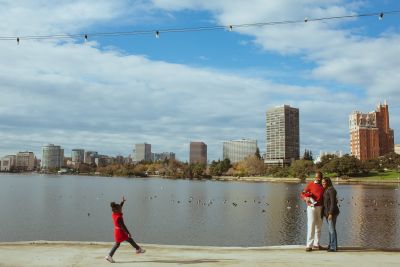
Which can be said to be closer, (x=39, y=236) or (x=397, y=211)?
(x=39, y=236)

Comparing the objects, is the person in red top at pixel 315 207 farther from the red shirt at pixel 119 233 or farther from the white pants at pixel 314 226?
the red shirt at pixel 119 233

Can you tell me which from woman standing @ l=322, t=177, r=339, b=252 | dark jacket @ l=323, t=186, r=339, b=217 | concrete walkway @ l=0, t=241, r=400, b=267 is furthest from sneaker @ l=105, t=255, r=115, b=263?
dark jacket @ l=323, t=186, r=339, b=217

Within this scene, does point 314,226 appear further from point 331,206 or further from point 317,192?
point 317,192

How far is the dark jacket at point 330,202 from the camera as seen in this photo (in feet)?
46.3

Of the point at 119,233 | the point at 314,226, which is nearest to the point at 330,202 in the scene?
the point at 314,226

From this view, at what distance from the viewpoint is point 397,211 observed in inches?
2045

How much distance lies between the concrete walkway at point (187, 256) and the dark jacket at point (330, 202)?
122 cm

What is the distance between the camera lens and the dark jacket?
14.1 meters

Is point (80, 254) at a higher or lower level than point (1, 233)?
higher

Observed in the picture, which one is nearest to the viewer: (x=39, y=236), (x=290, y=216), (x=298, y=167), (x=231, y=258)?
(x=231, y=258)

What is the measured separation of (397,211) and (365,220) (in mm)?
11473

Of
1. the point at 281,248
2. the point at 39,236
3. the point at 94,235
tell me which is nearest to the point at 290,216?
the point at 94,235

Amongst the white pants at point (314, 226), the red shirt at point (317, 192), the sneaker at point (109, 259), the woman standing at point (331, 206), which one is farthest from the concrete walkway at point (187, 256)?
the red shirt at point (317, 192)

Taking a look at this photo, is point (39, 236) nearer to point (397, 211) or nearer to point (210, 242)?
point (210, 242)
